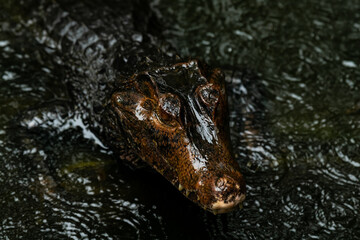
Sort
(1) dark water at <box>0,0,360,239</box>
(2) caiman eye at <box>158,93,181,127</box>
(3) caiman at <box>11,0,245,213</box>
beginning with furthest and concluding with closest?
(1) dark water at <box>0,0,360,239</box>, (2) caiman eye at <box>158,93,181,127</box>, (3) caiman at <box>11,0,245,213</box>

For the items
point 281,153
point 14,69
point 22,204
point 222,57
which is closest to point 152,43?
point 222,57

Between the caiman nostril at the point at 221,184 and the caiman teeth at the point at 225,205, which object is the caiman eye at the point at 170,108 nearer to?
the caiman nostril at the point at 221,184

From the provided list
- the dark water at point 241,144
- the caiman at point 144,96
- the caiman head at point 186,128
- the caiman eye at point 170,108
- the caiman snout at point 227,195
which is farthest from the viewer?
the dark water at point 241,144

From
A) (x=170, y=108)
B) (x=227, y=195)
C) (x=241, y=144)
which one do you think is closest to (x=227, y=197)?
(x=227, y=195)

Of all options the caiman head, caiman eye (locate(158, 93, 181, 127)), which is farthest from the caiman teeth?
caiman eye (locate(158, 93, 181, 127))

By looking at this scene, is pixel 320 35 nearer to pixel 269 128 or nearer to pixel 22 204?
pixel 269 128

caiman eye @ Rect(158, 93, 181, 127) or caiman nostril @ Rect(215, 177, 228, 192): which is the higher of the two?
caiman eye @ Rect(158, 93, 181, 127)

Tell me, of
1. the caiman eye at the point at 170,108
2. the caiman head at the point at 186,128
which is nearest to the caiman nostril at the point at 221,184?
the caiman head at the point at 186,128

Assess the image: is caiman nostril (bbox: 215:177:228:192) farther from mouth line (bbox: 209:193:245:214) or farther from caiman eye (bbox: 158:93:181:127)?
caiman eye (bbox: 158:93:181:127)

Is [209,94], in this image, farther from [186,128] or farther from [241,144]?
[241,144]
